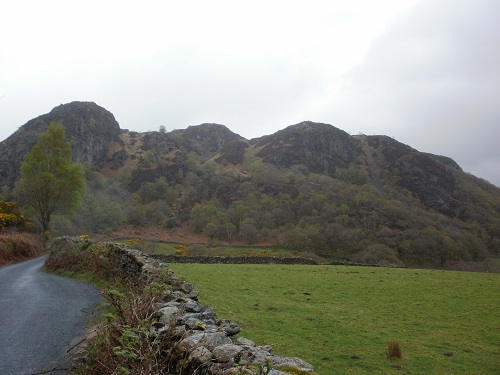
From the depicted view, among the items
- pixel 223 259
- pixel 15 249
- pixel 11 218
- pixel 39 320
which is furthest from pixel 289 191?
pixel 39 320

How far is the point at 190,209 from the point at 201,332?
100100mm

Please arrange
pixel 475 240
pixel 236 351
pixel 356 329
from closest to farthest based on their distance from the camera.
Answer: pixel 236 351 < pixel 356 329 < pixel 475 240

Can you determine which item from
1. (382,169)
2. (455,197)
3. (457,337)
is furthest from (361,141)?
(457,337)

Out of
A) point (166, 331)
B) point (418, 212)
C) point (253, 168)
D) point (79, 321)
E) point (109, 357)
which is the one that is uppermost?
point (253, 168)

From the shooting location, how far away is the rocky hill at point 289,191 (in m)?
73.1

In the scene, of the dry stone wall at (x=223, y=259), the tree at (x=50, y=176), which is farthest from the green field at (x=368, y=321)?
the tree at (x=50, y=176)

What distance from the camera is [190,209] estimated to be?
103875mm

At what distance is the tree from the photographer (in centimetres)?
3694

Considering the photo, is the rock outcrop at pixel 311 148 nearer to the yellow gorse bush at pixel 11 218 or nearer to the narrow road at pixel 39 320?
the yellow gorse bush at pixel 11 218

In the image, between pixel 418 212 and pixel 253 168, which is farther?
pixel 253 168

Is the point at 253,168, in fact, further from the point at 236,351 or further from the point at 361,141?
the point at 236,351

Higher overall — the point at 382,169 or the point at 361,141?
the point at 361,141

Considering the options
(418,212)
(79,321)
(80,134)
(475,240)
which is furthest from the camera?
(80,134)

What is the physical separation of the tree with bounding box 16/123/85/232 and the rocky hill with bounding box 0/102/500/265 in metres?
18.9
